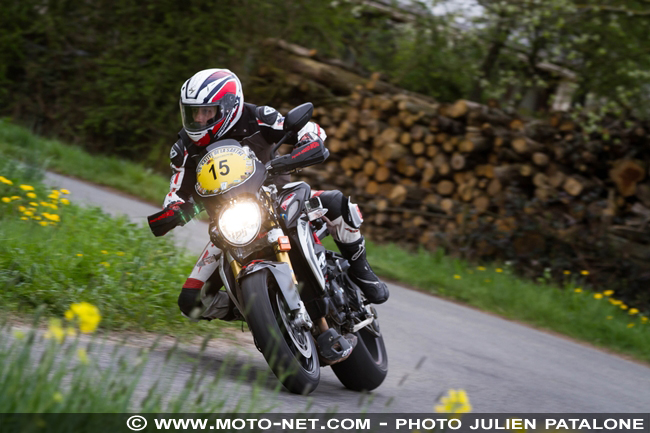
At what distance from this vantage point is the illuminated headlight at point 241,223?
3.79 m

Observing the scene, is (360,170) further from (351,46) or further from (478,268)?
(351,46)

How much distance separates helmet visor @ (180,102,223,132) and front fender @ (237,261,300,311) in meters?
0.83

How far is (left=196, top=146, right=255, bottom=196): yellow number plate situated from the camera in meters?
3.81

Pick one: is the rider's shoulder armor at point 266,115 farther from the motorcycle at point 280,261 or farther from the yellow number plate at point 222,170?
→ the yellow number plate at point 222,170

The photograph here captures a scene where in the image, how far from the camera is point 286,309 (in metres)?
3.74

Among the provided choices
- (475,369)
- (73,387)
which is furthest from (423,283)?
(73,387)

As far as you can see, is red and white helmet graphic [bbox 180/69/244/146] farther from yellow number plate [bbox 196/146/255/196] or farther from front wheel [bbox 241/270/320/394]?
front wheel [bbox 241/270/320/394]

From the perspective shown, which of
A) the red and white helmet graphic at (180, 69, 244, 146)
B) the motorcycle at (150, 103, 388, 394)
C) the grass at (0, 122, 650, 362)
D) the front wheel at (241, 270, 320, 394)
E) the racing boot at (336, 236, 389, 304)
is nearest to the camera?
the front wheel at (241, 270, 320, 394)

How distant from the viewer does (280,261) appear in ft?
12.6

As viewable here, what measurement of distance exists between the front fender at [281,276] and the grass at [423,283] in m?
1.26

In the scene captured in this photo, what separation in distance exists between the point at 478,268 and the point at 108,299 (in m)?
5.71

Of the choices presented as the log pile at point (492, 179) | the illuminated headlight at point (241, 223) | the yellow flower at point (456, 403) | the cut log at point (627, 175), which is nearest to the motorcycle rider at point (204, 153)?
the illuminated headlight at point (241, 223)

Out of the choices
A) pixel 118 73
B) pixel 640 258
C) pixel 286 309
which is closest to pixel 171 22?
pixel 118 73

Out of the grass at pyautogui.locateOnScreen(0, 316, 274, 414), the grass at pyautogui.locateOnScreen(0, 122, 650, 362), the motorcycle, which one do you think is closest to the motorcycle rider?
the motorcycle
